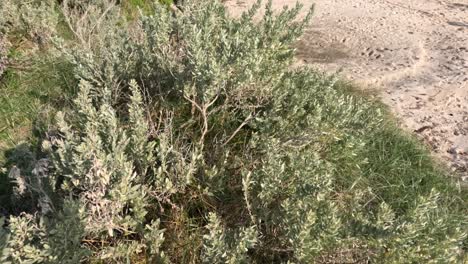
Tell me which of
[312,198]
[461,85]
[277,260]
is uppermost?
[312,198]

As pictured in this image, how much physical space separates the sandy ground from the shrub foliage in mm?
934

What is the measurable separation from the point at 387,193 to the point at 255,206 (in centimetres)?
124

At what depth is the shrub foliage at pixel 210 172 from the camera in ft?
6.09

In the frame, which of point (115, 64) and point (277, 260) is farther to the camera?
point (115, 64)

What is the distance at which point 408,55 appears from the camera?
4.95 meters

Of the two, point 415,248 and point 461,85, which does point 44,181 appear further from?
point 461,85

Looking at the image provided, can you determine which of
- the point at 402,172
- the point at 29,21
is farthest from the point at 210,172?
the point at 29,21

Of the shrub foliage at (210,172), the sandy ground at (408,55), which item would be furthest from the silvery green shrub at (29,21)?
the sandy ground at (408,55)

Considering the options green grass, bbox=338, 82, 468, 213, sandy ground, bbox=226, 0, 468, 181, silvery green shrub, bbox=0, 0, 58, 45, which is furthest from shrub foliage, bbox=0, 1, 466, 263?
silvery green shrub, bbox=0, 0, 58, 45

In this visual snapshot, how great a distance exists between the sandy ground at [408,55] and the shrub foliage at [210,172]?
93 cm

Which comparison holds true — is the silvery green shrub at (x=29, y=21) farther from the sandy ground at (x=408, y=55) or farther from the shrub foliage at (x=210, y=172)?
the sandy ground at (x=408, y=55)

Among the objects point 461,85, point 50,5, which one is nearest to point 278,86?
point 461,85

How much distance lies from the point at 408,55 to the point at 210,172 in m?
3.50

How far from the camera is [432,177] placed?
3246 mm
